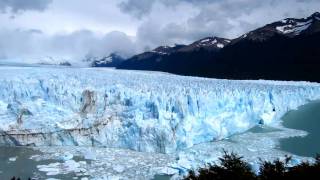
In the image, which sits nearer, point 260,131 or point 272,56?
→ point 260,131

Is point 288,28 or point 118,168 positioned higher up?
point 288,28

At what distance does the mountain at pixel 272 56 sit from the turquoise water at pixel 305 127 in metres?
19.6

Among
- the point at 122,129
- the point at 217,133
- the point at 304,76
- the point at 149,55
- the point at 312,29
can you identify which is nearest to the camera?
the point at 122,129

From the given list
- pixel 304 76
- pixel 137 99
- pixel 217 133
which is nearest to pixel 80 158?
pixel 137 99

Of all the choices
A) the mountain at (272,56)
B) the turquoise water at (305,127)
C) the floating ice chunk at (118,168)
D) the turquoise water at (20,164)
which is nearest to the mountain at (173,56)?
the mountain at (272,56)

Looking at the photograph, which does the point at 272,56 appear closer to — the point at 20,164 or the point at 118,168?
the point at 118,168

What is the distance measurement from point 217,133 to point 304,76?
92.9ft

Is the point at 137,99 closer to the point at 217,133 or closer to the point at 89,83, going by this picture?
the point at 89,83

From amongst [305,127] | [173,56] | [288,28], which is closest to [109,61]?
[173,56]

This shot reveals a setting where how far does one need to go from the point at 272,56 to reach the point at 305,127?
33.4 metres

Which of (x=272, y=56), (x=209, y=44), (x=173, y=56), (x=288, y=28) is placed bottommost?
(x=272, y=56)

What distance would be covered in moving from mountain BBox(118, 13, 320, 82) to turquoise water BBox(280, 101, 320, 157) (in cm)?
1960

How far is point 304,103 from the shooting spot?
22.7m

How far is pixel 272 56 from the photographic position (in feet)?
167
